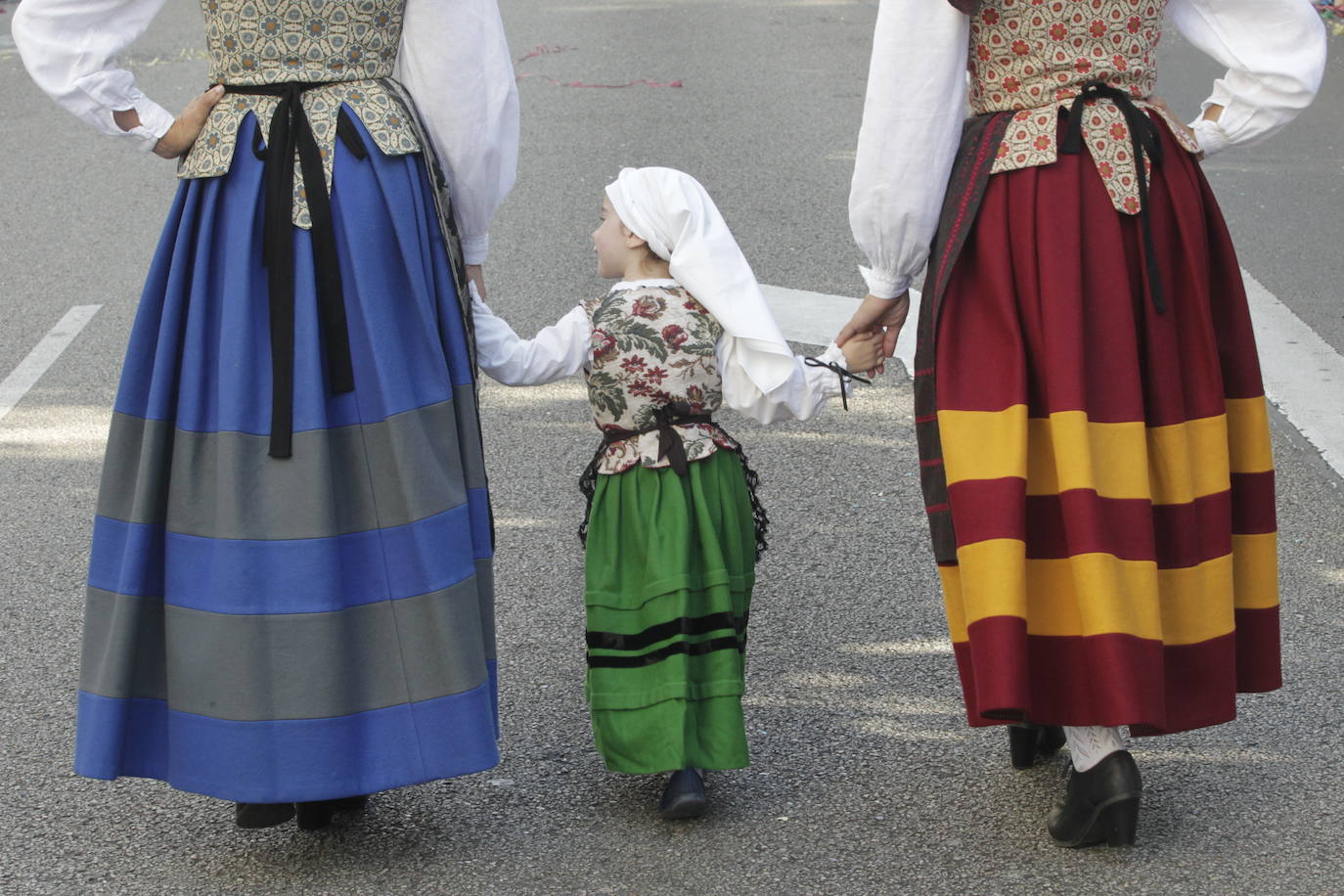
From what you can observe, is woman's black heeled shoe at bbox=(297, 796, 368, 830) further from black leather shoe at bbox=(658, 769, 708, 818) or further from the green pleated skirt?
black leather shoe at bbox=(658, 769, 708, 818)

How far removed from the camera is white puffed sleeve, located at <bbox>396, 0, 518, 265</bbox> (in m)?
3.19

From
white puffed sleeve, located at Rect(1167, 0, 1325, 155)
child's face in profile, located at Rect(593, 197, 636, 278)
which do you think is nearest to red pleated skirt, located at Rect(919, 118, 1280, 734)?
white puffed sleeve, located at Rect(1167, 0, 1325, 155)

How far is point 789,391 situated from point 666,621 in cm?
50

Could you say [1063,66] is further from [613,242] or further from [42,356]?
[42,356]

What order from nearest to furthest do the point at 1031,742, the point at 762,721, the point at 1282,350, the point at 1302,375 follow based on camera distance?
the point at 1031,742, the point at 762,721, the point at 1302,375, the point at 1282,350

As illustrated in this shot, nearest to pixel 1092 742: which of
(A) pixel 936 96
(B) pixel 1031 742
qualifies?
(B) pixel 1031 742

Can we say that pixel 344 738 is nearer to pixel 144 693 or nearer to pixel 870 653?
pixel 144 693

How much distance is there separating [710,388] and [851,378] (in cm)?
28

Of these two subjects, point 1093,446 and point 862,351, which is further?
point 862,351

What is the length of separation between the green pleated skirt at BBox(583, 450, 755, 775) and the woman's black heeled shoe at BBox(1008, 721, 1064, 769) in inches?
22.8

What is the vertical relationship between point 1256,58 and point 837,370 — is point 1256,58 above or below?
above

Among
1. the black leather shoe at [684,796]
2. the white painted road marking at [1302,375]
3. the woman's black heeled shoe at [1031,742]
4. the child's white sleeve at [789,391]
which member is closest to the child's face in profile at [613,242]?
the child's white sleeve at [789,391]

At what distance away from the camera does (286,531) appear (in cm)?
301

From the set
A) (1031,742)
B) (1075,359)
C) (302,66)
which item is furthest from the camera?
(1031,742)
